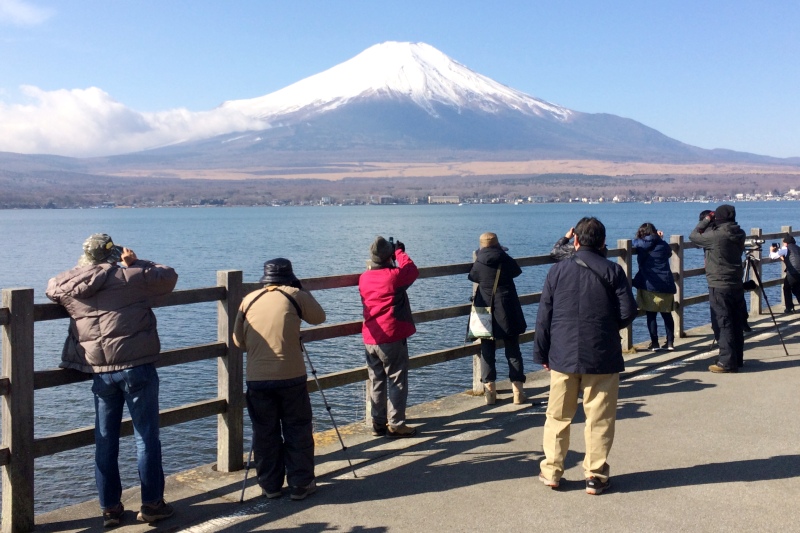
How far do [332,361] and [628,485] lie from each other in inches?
A: 532

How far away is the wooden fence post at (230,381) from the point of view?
273 inches

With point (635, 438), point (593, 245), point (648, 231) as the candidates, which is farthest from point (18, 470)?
point (648, 231)

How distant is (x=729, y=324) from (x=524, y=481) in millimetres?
5076

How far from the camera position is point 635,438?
757cm

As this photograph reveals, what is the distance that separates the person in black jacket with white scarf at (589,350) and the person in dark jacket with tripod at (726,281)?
4593 mm

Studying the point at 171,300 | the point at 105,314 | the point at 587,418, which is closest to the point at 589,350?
the point at 587,418

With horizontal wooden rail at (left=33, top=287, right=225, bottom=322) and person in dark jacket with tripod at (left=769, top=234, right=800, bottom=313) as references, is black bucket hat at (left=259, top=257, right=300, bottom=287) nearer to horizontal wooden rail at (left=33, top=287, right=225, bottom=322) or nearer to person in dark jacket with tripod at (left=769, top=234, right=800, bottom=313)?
horizontal wooden rail at (left=33, top=287, right=225, bottom=322)

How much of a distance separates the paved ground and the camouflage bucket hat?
185 centimetres

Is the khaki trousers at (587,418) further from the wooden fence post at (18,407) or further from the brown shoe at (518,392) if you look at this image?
the wooden fence post at (18,407)

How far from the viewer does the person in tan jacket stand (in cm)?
629

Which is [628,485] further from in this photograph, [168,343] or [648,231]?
[168,343]

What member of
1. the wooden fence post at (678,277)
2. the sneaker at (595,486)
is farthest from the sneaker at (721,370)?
the sneaker at (595,486)

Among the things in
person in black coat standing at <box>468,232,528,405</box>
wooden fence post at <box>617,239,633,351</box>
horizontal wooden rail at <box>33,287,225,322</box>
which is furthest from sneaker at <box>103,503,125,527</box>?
wooden fence post at <box>617,239,633,351</box>

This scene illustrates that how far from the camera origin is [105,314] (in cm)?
567
